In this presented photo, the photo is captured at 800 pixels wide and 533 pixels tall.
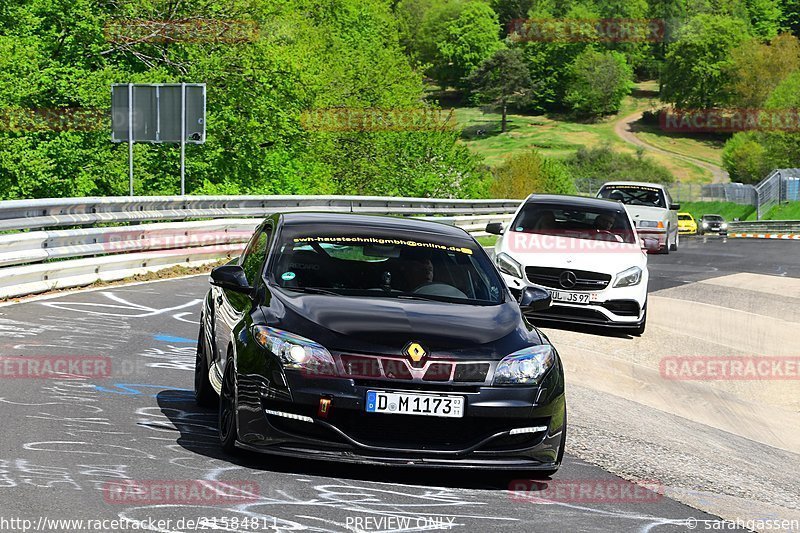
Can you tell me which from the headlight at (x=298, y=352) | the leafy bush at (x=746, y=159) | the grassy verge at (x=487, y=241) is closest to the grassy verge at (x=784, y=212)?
the leafy bush at (x=746, y=159)

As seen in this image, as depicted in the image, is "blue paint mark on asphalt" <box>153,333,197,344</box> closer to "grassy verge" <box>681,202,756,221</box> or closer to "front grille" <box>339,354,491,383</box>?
"front grille" <box>339,354,491,383</box>

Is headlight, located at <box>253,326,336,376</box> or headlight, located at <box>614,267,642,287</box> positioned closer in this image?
headlight, located at <box>253,326,336,376</box>

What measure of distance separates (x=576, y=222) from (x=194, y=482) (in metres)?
11.3

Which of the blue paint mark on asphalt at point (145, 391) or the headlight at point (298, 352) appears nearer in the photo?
the headlight at point (298, 352)

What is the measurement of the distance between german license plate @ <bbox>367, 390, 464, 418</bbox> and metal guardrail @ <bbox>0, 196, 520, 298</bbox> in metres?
7.65

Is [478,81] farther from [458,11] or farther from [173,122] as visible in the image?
[173,122]

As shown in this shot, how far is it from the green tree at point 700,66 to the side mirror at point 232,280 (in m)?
165

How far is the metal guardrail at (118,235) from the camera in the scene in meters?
15.2

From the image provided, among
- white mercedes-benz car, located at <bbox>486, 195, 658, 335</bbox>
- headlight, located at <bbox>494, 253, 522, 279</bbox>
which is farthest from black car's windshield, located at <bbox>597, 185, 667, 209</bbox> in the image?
headlight, located at <bbox>494, 253, 522, 279</bbox>

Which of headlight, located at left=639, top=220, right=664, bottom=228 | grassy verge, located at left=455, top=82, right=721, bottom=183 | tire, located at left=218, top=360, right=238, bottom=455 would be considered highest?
tire, located at left=218, top=360, right=238, bottom=455

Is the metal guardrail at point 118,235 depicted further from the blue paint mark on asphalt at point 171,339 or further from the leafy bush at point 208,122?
the leafy bush at point 208,122

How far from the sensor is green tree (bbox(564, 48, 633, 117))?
166 m

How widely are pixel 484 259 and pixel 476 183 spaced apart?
49359 mm

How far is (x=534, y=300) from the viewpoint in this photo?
Answer: 8016 millimetres
